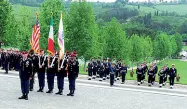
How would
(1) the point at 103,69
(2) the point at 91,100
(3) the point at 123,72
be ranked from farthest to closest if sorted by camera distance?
(1) the point at 103,69 → (3) the point at 123,72 → (2) the point at 91,100

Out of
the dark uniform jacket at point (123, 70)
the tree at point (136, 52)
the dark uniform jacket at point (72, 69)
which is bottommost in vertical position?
the dark uniform jacket at point (123, 70)

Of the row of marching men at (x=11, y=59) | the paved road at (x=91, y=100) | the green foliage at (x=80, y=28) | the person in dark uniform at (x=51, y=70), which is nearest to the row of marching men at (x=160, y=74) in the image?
the paved road at (x=91, y=100)

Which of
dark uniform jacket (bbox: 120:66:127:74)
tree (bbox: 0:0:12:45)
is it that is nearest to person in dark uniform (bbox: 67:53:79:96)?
dark uniform jacket (bbox: 120:66:127:74)

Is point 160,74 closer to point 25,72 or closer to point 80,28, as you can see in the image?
point 25,72

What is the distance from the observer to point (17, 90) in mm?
16266

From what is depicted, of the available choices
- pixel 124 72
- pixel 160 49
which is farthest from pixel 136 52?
pixel 124 72

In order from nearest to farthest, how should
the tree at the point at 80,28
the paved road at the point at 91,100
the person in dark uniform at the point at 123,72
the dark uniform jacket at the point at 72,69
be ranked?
the paved road at the point at 91,100
the dark uniform jacket at the point at 72,69
the person in dark uniform at the point at 123,72
the tree at the point at 80,28

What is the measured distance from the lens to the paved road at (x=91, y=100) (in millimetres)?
13380

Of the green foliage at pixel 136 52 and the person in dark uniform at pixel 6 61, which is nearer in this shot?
the person in dark uniform at pixel 6 61

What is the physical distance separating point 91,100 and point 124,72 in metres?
8.83

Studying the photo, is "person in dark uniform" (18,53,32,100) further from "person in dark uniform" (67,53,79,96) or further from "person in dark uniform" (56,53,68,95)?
"person in dark uniform" (67,53,79,96)

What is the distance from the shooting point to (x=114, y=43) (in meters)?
54.6

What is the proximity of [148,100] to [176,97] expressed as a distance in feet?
7.95

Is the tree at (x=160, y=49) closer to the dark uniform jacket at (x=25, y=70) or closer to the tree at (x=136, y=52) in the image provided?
the tree at (x=136, y=52)
